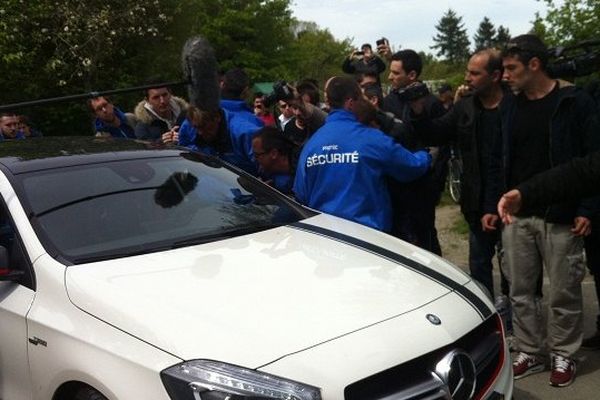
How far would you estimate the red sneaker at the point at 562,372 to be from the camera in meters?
3.51

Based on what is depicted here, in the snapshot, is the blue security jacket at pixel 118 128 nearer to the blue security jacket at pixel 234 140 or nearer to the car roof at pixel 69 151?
the blue security jacket at pixel 234 140

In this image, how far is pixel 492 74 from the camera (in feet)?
12.9

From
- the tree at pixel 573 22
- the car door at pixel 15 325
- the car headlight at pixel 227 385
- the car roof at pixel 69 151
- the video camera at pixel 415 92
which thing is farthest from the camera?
the tree at pixel 573 22

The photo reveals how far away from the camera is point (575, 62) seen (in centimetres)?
313

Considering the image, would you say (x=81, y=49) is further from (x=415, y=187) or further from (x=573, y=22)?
(x=415, y=187)

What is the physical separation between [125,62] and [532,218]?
18.9m

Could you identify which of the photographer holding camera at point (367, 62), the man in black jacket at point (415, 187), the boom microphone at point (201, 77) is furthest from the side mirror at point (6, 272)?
the photographer holding camera at point (367, 62)

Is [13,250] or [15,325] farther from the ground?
[13,250]

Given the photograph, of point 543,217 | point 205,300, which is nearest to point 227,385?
point 205,300

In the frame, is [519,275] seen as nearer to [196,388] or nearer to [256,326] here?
[256,326]

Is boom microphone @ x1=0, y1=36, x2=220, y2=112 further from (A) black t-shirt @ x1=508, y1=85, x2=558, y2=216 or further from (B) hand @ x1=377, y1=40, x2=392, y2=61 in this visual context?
(A) black t-shirt @ x1=508, y1=85, x2=558, y2=216

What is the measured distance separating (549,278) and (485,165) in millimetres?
830

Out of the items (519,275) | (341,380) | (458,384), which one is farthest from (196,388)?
(519,275)

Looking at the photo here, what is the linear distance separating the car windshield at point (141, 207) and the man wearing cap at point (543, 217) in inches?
50.1
